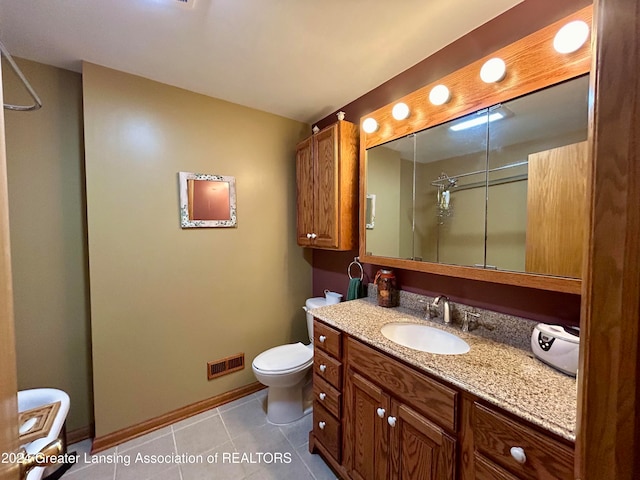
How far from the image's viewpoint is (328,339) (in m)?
1.50

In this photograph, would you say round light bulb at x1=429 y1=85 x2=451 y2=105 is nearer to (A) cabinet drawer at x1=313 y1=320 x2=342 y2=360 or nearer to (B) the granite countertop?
(B) the granite countertop

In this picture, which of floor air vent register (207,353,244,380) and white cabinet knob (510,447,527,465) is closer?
white cabinet knob (510,447,527,465)

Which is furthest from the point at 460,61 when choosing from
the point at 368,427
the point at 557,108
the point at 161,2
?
the point at 368,427

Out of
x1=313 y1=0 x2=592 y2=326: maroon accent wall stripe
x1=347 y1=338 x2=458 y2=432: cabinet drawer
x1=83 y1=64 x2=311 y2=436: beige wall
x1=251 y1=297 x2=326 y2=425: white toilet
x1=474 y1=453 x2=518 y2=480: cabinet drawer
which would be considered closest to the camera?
x1=474 y1=453 x2=518 y2=480: cabinet drawer

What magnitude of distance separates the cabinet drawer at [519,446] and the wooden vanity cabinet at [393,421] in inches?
3.6

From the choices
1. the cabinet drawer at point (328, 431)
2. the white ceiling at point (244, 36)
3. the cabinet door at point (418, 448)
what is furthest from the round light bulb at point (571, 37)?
the cabinet drawer at point (328, 431)

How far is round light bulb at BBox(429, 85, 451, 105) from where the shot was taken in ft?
4.44

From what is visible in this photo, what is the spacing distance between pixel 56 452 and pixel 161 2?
168cm

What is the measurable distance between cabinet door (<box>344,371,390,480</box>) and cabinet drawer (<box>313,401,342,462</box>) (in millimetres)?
59

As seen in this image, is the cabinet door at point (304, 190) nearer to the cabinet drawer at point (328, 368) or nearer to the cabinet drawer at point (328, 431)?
the cabinet drawer at point (328, 368)

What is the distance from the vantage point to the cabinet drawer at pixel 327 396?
4.74 ft

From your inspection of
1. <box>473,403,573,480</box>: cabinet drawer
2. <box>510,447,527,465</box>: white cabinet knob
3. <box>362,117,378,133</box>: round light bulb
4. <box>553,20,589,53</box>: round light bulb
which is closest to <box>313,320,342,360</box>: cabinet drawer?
<box>473,403,573,480</box>: cabinet drawer

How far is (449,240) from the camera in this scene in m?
1.43

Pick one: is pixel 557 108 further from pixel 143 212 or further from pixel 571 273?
pixel 143 212
